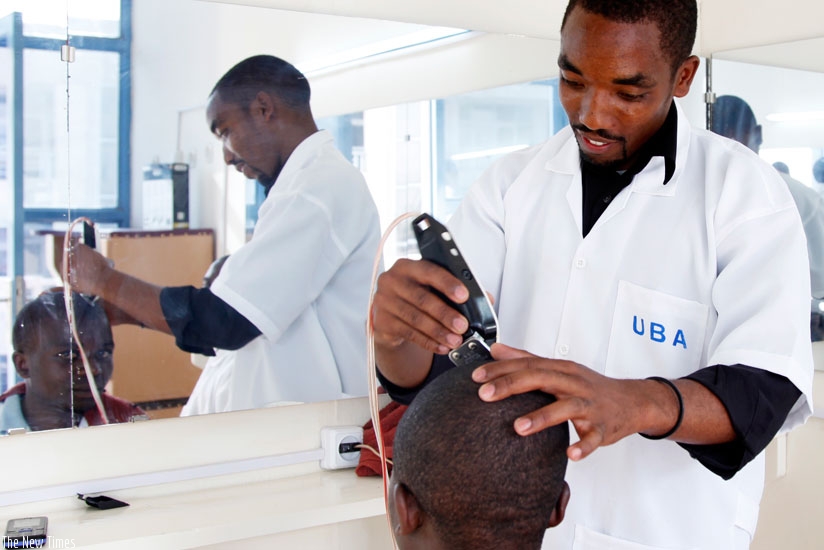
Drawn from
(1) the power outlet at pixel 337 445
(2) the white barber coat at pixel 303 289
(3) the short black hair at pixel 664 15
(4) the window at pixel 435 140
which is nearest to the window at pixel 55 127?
(2) the white barber coat at pixel 303 289

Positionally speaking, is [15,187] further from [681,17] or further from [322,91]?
[681,17]

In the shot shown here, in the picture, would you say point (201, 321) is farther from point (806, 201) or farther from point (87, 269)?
point (806, 201)

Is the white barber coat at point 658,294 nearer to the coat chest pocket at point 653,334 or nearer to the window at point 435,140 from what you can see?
the coat chest pocket at point 653,334

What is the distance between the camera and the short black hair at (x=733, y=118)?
225 centimetres

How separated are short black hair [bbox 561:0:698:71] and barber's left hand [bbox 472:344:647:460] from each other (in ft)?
1.72

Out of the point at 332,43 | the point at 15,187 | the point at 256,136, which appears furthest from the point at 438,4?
the point at 15,187

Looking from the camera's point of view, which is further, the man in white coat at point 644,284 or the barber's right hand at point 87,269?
the barber's right hand at point 87,269

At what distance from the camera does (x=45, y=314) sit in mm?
1597

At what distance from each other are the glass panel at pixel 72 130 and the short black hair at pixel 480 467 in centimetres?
90

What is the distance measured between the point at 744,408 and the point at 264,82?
3.68 feet

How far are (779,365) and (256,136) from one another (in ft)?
3.54

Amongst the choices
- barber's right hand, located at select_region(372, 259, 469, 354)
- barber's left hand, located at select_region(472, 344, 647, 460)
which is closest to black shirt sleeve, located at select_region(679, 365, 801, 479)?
barber's left hand, located at select_region(472, 344, 647, 460)

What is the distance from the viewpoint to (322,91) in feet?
5.98

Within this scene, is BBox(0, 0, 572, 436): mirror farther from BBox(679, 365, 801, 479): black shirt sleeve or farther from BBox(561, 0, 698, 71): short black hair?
BBox(679, 365, 801, 479): black shirt sleeve
